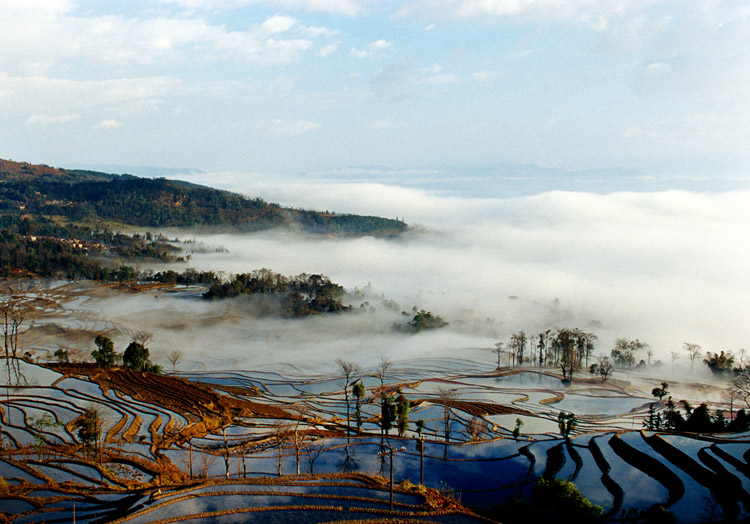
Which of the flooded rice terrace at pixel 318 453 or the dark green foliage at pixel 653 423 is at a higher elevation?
the flooded rice terrace at pixel 318 453

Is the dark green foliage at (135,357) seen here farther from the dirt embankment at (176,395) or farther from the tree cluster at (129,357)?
the dirt embankment at (176,395)

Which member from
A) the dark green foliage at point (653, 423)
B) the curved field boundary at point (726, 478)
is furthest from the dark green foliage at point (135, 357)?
the curved field boundary at point (726, 478)

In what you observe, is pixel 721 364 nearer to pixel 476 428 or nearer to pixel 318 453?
pixel 476 428

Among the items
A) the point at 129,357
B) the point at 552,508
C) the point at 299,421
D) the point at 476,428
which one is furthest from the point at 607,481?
the point at 129,357

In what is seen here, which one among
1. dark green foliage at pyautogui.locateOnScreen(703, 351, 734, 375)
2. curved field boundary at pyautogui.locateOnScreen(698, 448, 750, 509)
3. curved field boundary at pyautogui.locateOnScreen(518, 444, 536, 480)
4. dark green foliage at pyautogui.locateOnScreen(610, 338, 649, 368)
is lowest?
dark green foliage at pyautogui.locateOnScreen(610, 338, 649, 368)

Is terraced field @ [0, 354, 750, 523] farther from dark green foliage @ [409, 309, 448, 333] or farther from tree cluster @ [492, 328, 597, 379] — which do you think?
dark green foliage @ [409, 309, 448, 333]

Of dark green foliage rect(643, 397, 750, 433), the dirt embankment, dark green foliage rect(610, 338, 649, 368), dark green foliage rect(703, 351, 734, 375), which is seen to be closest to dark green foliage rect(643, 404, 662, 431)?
dark green foliage rect(643, 397, 750, 433)

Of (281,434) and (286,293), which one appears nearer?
(281,434)
